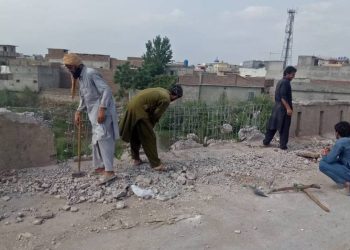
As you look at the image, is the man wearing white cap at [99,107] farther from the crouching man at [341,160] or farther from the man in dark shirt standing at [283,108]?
the man in dark shirt standing at [283,108]

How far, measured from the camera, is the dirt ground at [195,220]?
3.24 m

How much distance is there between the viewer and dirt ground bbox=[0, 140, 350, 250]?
3.24 m

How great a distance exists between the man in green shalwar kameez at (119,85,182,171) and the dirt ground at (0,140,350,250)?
0.40 meters

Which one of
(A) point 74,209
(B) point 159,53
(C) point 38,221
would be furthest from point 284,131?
(B) point 159,53

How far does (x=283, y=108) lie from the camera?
6465mm

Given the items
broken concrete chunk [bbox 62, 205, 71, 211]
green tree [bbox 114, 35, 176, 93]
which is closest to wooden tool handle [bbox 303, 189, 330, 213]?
broken concrete chunk [bbox 62, 205, 71, 211]

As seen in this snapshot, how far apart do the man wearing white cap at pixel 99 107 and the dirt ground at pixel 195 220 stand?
42 centimetres

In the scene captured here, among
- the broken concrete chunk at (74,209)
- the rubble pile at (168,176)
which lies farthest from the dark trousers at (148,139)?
the broken concrete chunk at (74,209)

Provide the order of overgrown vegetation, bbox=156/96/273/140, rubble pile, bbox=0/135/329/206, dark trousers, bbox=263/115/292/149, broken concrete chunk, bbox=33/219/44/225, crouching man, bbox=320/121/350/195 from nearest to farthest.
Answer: broken concrete chunk, bbox=33/219/44/225, rubble pile, bbox=0/135/329/206, crouching man, bbox=320/121/350/195, dark trousers, bbox=263/115/292/149, overgrown vegetation, bbox=156/96/273/140

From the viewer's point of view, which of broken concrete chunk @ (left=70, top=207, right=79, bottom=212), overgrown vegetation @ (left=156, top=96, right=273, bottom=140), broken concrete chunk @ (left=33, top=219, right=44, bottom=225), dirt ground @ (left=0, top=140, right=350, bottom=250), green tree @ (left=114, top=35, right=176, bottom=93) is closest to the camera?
dirt ground @ (left=0, top=140, right=350, bottom=250)

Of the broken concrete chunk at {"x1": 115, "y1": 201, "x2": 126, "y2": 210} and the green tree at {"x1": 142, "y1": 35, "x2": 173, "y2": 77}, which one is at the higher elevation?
the green tree at {"x1": 142, "y1": 35, "x2": 173, "y2": 77}

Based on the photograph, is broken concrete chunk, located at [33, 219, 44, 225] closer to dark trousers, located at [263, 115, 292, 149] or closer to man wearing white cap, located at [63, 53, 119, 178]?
man wearing white cap, located at [63, 53, 119, 178]

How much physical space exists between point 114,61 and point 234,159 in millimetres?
40715

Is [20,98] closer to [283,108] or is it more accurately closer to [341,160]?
[283,108]
